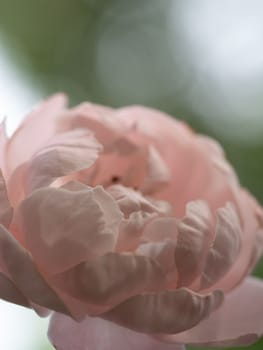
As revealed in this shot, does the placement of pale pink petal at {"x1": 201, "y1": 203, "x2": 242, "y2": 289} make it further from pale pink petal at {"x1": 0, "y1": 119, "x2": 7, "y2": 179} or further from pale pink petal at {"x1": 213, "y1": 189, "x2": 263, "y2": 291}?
pale pink petal at {"x1": 0, "y1": 119, "x2": 7, "y2": 179}

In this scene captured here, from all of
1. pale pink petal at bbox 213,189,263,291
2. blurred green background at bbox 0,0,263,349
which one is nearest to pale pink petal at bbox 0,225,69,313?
pale pink petal at bbox 213,189,263,291

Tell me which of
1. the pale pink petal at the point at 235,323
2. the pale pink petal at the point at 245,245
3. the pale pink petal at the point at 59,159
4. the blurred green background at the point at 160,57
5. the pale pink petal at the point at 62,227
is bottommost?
the blurred green background at the point at 160,57

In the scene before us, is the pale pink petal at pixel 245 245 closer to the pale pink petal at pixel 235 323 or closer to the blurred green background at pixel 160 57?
the pale pink petal at pixel 235 323

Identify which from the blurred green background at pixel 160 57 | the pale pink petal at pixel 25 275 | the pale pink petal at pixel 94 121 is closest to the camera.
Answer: the pale pink petal at pixel 25 275

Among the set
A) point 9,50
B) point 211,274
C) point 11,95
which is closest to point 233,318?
point 211,274

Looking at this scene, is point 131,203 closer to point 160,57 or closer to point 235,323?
point 235,323

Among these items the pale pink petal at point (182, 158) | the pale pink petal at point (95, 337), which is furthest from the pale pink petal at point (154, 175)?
the pale pink petal at point (95, 337)

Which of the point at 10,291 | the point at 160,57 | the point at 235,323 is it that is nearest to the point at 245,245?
the point at 235,323
